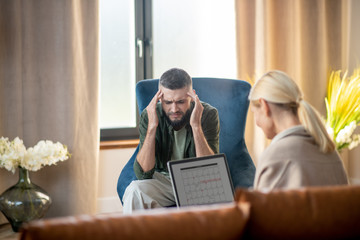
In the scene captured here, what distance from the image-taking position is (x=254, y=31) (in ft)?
12.8

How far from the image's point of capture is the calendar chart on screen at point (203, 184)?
2.14 metres

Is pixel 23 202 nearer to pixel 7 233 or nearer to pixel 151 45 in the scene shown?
pixel 7 233

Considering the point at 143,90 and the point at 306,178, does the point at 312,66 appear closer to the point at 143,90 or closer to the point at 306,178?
the point at 143,90

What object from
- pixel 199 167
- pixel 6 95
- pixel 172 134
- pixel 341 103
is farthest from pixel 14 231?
pixel 341 103

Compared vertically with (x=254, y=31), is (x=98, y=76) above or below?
below

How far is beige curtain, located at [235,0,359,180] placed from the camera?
12.7 ft

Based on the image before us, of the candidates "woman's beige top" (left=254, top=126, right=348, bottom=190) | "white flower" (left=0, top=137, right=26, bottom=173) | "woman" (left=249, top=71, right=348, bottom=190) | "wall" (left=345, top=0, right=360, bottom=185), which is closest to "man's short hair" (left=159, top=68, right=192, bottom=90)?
"woman" (left=249, top=71, right=348, bottom=190)

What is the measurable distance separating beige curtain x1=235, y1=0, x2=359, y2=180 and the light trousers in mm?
1650

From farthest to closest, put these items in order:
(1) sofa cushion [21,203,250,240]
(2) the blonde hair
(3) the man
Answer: (3) the man, (2) the blonde hair, (1) sofa cushion [21,203,250,240]

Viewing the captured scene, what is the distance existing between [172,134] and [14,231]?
1449mm

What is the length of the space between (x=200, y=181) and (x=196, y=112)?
49 cm

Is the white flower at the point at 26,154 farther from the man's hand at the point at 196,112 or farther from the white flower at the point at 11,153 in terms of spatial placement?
the man's hand at the point at 196,112

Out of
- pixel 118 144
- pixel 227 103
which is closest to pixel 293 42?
pixel 227 103

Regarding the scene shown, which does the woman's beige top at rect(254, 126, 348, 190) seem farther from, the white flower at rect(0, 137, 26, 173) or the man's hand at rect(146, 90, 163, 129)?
the white flower at rect(0, 137, 26, 173)
